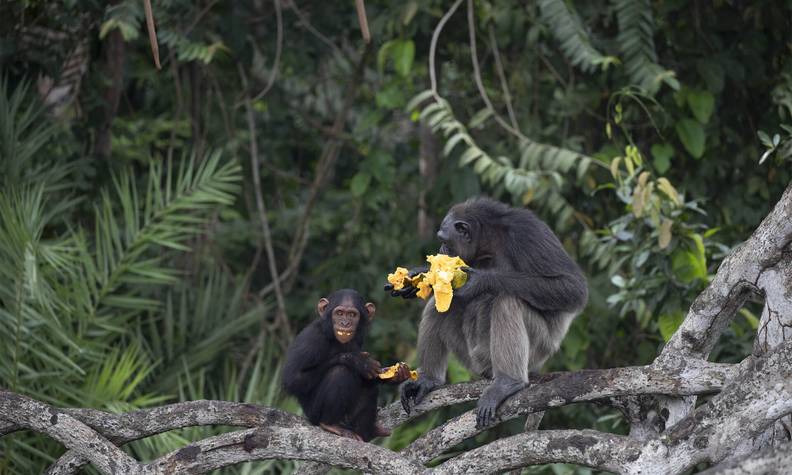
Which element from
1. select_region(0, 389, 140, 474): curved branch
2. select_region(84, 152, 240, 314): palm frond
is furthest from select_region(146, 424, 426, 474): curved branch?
select_region(84, 152, 240, 314): palm frond

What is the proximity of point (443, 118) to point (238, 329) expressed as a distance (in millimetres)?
2237

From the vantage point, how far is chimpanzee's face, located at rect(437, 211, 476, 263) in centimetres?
581

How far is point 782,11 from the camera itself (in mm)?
8227

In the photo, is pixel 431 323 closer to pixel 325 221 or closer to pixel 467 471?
pixel 467 471

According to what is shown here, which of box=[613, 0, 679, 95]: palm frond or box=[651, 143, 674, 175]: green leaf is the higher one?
box=[613, 0, 679, 95]: palm frond

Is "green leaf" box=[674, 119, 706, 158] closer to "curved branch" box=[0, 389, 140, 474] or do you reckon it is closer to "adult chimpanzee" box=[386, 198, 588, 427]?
"adult chimpanzee" box=[386, 198, 588, 427]

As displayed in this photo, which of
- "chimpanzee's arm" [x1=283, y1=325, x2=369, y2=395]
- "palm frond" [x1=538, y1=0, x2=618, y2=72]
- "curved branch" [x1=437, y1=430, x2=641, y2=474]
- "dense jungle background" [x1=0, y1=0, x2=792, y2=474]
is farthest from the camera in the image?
"palm frond" [x1=538, y1=0, x2=618, y2=72]

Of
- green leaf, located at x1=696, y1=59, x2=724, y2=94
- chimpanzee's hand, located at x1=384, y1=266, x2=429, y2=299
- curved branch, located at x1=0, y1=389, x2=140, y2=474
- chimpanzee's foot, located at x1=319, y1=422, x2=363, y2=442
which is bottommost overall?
curved branch, located at x1=0, y1=389, x2=140, y2=474

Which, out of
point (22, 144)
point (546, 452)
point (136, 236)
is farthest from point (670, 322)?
point (22, 144)

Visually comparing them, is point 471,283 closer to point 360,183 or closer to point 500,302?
point 500,302

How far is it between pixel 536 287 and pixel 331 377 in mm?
1102

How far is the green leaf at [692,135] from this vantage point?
313 inches

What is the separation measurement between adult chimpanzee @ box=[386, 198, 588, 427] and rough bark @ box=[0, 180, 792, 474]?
0.95ft

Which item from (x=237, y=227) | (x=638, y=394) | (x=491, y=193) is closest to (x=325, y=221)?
(x=237, y=227)
